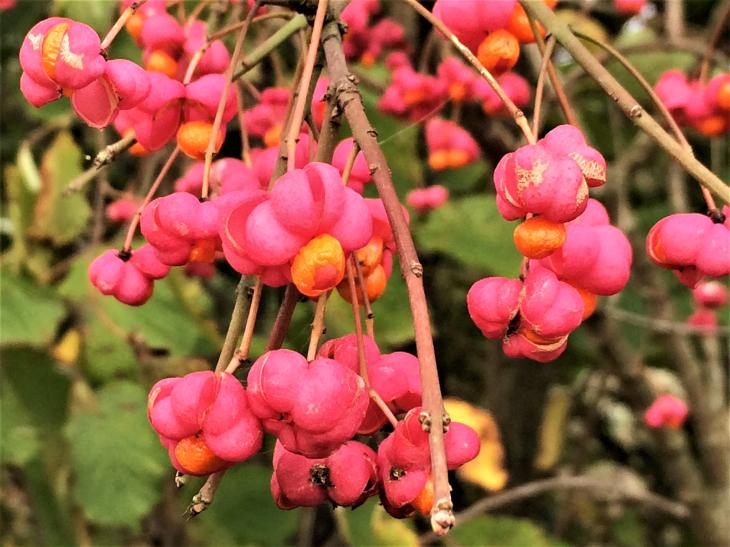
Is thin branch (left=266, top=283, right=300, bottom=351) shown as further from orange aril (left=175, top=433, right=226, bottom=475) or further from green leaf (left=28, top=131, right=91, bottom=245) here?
green leaf (left=28, top=131, right=91, bottom=245)

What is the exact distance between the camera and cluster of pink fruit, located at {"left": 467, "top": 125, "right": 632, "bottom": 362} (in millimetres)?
333

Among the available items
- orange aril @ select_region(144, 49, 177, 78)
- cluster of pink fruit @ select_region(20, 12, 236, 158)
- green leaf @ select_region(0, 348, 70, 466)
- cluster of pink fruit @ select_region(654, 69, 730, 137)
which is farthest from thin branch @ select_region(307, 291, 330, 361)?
green leaf @ select_region(0, 348, 70, 466)

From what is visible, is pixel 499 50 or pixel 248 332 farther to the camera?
pixel 499 50

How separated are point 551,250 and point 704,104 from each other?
18.4 inches

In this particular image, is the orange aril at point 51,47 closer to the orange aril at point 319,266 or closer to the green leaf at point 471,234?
the orange aril at point 319,266

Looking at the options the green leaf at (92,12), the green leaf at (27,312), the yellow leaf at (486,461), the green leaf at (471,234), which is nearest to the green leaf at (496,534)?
the yellow leaf at (486,461)

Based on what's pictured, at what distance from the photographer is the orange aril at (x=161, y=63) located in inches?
21.8

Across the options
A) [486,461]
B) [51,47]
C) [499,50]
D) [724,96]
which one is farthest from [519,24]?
[486,461]

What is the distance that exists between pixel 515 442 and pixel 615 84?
4.43 feet

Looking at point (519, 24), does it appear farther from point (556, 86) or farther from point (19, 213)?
point (19, 213)

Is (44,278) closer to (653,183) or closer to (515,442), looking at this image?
(515,442)

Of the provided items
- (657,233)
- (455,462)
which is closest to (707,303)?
(657,233)

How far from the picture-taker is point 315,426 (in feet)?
1.04

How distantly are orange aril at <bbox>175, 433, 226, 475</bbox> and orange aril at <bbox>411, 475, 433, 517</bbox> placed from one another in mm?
77
